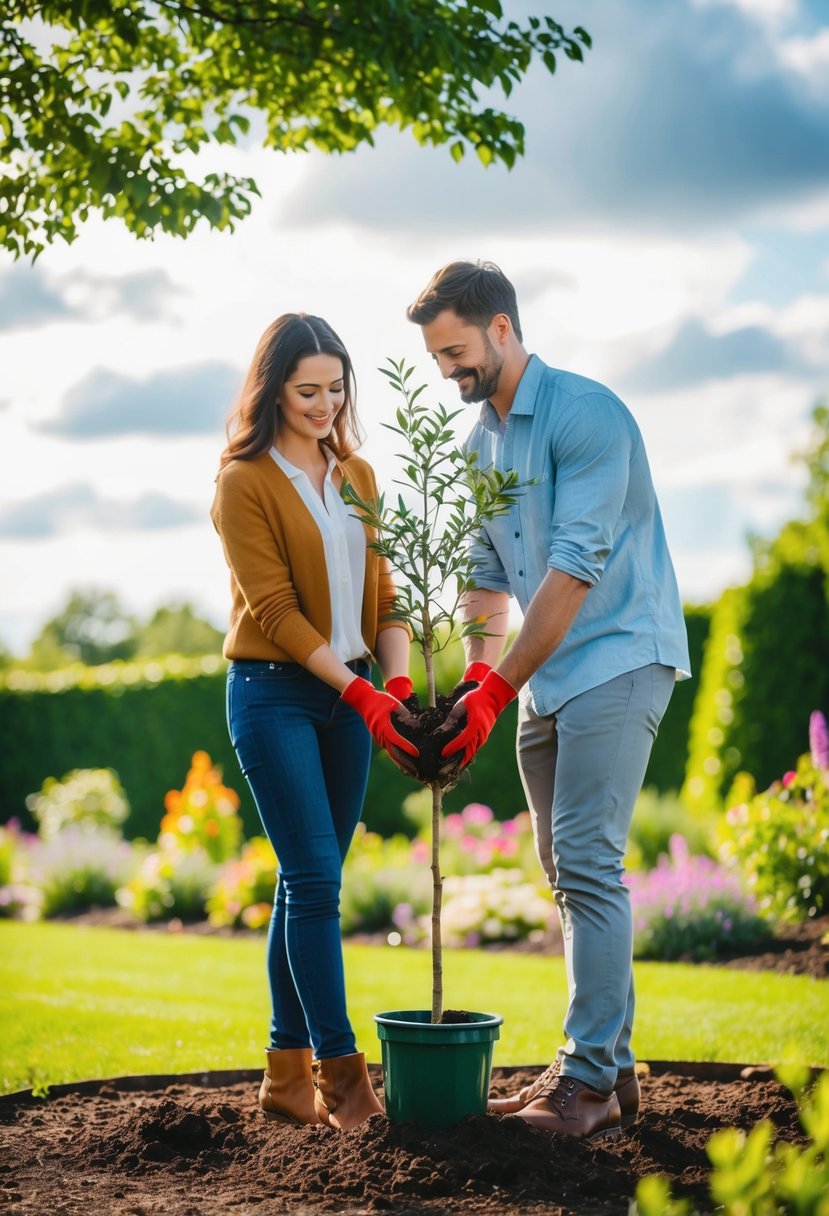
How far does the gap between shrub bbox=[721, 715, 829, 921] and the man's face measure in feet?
13.4

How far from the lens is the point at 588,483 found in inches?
123

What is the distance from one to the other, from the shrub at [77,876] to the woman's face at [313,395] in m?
8.24

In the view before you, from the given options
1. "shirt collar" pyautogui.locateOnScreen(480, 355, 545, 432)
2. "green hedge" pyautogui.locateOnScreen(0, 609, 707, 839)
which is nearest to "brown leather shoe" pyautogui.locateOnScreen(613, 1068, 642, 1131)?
"shirt collar" pyautogui.locateOnScreen(480, 355, 545, 432)

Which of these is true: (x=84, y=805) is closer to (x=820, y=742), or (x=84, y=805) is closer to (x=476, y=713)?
(x=820, y=742)

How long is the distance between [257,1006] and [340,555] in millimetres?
3460

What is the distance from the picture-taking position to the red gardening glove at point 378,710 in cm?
300

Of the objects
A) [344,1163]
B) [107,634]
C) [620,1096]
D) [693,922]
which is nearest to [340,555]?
[344,1163]

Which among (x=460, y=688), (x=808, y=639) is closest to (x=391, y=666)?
(x=460, y=688)

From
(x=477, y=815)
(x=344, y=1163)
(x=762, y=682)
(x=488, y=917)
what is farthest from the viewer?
(x=762, y=682)

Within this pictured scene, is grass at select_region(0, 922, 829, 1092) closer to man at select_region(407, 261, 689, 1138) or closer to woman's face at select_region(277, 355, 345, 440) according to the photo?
man at select_region(407, 261, 689, 1138)

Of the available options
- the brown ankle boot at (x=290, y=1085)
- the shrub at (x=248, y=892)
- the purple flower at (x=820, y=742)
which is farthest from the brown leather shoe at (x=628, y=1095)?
the shrub at (x=248, y=892)

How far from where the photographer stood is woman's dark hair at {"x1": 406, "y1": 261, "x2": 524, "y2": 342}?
3.18 m

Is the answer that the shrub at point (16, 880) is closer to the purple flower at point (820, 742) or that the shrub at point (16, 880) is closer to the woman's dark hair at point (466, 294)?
the purple flower at point (820, 742)

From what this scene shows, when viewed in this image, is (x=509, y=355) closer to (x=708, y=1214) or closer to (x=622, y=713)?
(x=622, y=713)
